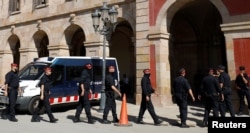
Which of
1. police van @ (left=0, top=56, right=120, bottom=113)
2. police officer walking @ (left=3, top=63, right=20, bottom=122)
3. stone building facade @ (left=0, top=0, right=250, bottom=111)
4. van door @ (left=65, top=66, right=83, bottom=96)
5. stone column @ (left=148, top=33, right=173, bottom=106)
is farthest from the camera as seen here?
stone column @ (left=148, top=33, right=173, bottom=106)

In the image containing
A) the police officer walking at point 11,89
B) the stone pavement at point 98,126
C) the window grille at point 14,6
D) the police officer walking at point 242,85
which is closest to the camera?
the stone pavement at point 98,126

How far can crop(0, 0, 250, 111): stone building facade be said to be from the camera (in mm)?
10992

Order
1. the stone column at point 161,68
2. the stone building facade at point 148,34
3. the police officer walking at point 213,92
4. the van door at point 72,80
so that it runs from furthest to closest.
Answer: the stone column at point 161,68 < the van door at point 72,80 < the stone building facade at point 148,34 < the police officer walking at point 213,92

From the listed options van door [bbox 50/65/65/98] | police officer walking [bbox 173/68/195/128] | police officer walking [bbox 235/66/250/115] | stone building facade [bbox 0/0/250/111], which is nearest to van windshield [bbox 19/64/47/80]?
van door [bbox 50/65/65/98]

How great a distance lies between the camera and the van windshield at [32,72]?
36.3ft

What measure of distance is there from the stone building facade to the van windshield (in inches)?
171

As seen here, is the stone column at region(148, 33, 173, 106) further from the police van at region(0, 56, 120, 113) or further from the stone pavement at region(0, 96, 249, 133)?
the police van at region(0, 56, 120, 113)

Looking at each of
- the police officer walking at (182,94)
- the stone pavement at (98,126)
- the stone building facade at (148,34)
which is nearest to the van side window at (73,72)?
the stone pavement at (98,126)

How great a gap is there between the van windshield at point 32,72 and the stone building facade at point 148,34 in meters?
4.34

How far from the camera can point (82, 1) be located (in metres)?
17.0

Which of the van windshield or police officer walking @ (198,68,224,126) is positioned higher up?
the van windshield

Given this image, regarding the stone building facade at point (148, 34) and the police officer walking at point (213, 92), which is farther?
the stone building facade at point (148, 34)

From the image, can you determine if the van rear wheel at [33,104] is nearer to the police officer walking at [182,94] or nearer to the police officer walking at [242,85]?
the police officer walking at [182,94]

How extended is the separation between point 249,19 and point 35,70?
824cm
